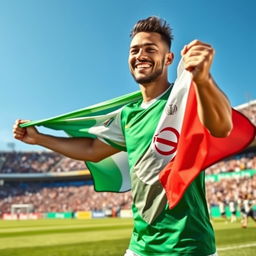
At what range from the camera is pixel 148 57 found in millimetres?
2553

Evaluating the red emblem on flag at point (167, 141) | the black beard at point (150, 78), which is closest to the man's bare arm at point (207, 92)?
the red emblem on flag at point (167, 141)

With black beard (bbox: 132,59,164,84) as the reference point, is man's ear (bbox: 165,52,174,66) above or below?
above

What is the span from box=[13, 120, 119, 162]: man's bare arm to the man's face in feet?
2.90

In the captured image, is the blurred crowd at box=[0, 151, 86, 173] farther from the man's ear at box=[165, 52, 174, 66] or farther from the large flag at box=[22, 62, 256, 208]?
the large flag at box=[22, 62, 256, 208]

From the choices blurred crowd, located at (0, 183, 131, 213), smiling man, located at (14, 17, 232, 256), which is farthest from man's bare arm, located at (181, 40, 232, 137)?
blurred crowd, located at (0, 183, 131, 213)

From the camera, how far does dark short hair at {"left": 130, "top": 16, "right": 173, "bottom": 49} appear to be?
2607 mm

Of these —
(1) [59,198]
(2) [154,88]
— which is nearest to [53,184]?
(1) [59,198]

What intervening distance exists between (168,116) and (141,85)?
36 centimetres

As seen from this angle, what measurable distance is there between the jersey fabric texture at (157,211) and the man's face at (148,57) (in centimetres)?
18

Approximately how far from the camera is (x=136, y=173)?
8.51ft

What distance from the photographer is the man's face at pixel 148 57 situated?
2.56m

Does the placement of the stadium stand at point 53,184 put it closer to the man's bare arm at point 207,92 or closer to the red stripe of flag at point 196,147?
the red stripe of flag at point 196,147

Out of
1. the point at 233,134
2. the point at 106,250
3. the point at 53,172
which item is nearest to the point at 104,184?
the point at 233,134

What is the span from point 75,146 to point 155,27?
4.09 ft
